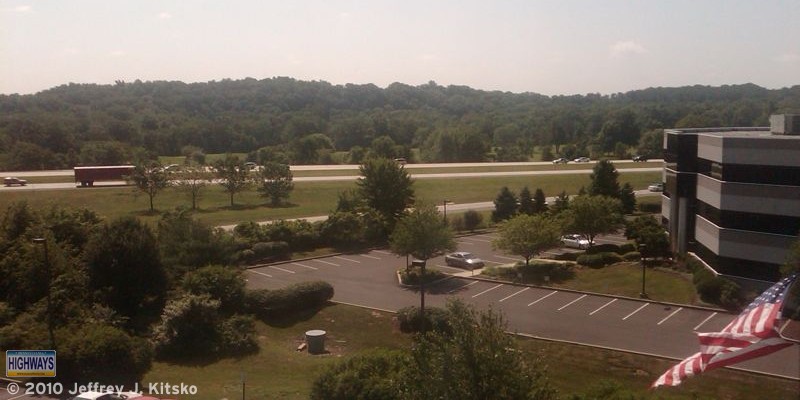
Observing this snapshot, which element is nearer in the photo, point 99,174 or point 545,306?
point 545,306

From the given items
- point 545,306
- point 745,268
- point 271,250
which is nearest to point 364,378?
point 545,306

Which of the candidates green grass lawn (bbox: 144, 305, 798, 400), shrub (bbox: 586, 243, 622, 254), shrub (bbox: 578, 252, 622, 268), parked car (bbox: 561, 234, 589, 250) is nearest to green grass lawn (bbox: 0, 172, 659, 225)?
parked car (bbox: 561, 234, 589, 250)

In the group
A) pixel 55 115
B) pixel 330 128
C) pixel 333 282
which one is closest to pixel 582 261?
pixel 333 282

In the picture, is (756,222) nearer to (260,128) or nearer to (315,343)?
(315,343)

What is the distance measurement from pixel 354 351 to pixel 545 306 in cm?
853

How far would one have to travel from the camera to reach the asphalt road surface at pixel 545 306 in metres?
22.5

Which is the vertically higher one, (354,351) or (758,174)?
(758,174)

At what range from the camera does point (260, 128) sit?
325 feet

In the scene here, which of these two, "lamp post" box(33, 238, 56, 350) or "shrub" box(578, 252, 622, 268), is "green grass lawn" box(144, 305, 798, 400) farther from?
"shrub" box(578, 252, 622, 268)

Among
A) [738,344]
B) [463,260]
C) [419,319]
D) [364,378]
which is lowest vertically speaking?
[419,319]

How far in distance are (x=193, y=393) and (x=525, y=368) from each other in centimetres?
993

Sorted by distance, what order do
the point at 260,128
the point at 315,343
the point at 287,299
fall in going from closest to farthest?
the point at 315,343 → the point at 287,299 → the point at 260,128

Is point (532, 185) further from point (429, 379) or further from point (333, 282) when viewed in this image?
point (429, 379)

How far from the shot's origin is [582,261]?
33.8 m
